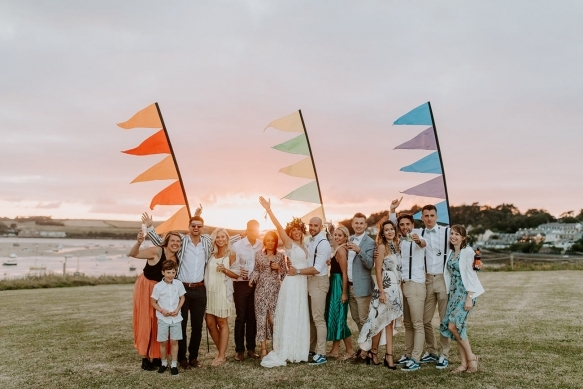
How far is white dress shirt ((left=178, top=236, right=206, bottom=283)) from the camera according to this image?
6156 millimetres

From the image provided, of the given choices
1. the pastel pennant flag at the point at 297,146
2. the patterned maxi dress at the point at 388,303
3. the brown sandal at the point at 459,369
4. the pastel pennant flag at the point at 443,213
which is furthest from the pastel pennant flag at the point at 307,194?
the brown sandal at the point at 459,369

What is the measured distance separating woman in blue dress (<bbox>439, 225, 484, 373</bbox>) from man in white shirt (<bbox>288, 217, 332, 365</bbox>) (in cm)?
156

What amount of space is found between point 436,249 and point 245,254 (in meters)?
2.56

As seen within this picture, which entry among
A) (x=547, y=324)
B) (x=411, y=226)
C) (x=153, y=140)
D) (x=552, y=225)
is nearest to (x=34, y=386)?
(x=153, y=140)

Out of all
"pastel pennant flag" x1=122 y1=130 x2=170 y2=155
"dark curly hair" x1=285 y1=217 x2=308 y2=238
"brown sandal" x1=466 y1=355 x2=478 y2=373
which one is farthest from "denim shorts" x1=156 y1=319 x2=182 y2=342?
"brown sandal" x1=466 y1=355 x2=478 y2=373

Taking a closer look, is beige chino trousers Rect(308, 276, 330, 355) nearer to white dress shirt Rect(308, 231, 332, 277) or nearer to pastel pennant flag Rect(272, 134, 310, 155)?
white dress shirt Rect(308, 231, 332, 277)

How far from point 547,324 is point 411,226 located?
4.46 meters

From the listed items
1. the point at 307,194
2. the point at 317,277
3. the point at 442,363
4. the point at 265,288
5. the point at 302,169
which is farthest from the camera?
the point at 302,169

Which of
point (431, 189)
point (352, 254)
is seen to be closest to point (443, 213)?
point (431, 189)

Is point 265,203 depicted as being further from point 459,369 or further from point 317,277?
point 459,369

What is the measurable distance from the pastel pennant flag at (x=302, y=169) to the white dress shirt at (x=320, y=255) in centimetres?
198

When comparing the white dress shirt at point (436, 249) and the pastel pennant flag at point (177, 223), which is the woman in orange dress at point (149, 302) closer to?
the pastel pennant flag at point (177, 223)

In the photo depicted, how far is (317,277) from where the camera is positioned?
6.48 metres

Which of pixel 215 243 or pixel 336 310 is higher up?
pixel 215 243
